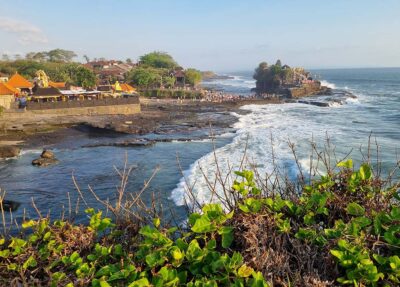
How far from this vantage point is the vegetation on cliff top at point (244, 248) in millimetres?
2656

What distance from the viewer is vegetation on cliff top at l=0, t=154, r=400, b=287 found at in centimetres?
266

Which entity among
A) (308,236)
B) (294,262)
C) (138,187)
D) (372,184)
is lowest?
(138,187)

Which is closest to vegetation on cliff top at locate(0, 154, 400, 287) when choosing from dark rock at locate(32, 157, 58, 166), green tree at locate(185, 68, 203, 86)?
dark rock at locate(32, 157, 58, 166)

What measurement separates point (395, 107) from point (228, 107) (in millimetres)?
21609

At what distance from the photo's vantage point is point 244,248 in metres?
3.02

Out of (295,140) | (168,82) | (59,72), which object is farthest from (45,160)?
(59,72)

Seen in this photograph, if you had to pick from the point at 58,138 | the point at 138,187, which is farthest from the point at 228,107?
the point at 138,187

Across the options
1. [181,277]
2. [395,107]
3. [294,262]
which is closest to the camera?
[181,277]

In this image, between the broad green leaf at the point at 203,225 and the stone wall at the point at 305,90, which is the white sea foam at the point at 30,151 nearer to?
the broad green leaf at the point at 203,225

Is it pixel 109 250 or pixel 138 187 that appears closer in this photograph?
pixel 109 250

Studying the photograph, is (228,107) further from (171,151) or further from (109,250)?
(109,250)

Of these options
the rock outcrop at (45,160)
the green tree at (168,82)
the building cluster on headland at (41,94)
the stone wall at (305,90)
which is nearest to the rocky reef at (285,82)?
the stone wall at (305,90)

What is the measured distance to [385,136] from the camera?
26516 mm

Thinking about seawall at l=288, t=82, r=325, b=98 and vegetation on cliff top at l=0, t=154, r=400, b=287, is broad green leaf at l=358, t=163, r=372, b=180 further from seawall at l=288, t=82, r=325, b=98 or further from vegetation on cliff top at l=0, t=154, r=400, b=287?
seawall at l=288, t=82, r=325, b=98
